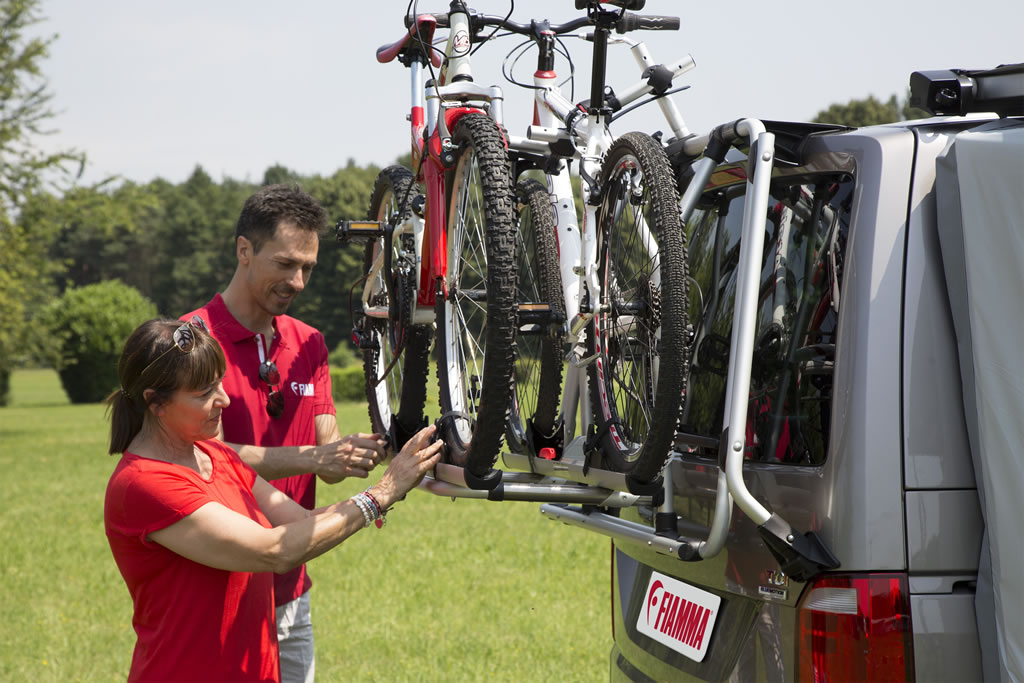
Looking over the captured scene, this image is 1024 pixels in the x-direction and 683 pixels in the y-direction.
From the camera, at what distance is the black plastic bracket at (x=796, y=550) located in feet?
7.79

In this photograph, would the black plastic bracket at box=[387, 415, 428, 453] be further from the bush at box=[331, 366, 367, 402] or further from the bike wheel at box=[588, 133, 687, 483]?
the bush at box=[331, 366, 367, 402]

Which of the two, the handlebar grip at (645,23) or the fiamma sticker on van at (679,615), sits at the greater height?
the handlebar grip at (645,23)

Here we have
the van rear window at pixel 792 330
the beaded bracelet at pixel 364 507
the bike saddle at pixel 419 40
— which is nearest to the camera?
the van rear window at pixel 792 330

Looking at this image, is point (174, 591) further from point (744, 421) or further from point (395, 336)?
point (744, 421)

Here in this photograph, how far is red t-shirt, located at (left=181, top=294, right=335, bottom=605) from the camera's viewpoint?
412 cm

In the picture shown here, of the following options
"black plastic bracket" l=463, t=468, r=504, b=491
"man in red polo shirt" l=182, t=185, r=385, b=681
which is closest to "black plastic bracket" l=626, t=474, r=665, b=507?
"black plastic bracket" l=463, t=468, r=504, b=491

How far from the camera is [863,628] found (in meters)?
2.37

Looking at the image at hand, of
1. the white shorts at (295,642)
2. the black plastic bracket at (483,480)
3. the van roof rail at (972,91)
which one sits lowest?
the white shorts at (295,642)

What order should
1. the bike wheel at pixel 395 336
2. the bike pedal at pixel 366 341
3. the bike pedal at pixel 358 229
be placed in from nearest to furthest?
the bike wheel at pixel 395 336 → the bike pedal at pixel 358 229 → the bike pedal at pixel 366 341

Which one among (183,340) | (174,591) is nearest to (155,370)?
(183,340)

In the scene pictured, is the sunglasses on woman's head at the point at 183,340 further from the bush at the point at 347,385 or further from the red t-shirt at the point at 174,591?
the bush at the point at 347,385

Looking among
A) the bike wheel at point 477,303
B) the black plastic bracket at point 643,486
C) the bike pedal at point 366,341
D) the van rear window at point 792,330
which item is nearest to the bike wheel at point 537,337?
the bike wheel at point 477,303

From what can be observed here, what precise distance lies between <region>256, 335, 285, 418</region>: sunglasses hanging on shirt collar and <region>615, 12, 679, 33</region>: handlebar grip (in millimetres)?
1838

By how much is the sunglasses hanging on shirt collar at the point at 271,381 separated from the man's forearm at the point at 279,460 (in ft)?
1.00
